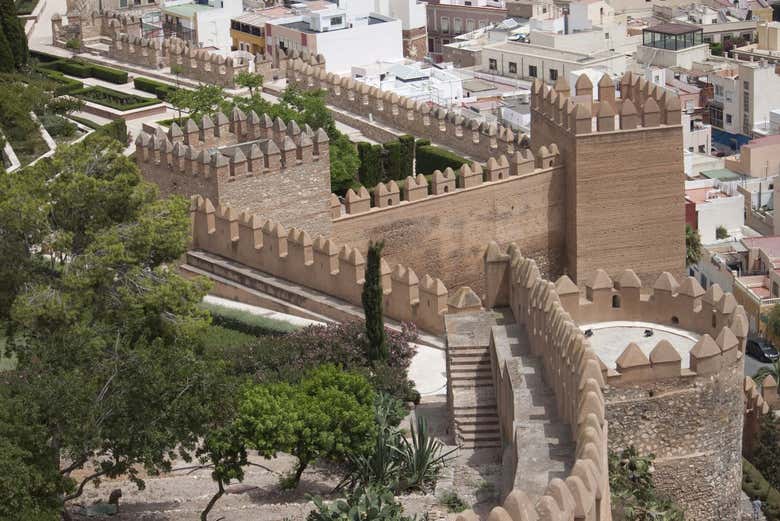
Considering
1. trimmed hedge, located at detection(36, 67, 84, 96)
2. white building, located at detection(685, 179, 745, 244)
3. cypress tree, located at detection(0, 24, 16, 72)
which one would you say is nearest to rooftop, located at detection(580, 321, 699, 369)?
trimmed hedge, located at detection(36, 67, 84, 96)

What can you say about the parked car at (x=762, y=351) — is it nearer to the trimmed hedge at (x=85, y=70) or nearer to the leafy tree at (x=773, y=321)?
the leafy tree at (x=773, y=321)

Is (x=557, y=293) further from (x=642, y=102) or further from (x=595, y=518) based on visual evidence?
(x=642, y=102)

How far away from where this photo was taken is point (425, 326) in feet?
120

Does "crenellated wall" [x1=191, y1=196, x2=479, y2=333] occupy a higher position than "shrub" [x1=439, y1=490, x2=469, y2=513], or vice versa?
"crenellated wall" [x1=191, y1=196, x2=479, y2=333]

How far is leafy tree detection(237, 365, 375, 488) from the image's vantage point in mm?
29000

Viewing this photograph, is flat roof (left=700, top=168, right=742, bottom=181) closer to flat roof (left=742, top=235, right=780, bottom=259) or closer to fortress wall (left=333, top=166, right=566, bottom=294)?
flat roof (left=742, top=235, right=780, bottom=259)

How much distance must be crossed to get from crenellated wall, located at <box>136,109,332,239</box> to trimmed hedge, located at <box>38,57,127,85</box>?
17.3m

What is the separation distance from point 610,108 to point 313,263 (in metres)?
8.07

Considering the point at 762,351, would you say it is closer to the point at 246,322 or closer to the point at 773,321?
the point at 773,321

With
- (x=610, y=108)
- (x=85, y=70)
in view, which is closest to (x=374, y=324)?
(x=610, y=108)

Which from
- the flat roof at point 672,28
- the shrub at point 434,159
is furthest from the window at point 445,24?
the shrub at point 434,159

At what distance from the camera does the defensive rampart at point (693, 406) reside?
1169 inches

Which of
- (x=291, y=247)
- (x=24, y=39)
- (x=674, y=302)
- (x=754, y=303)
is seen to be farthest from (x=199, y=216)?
(x=754, y=303)

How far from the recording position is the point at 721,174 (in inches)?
3004
